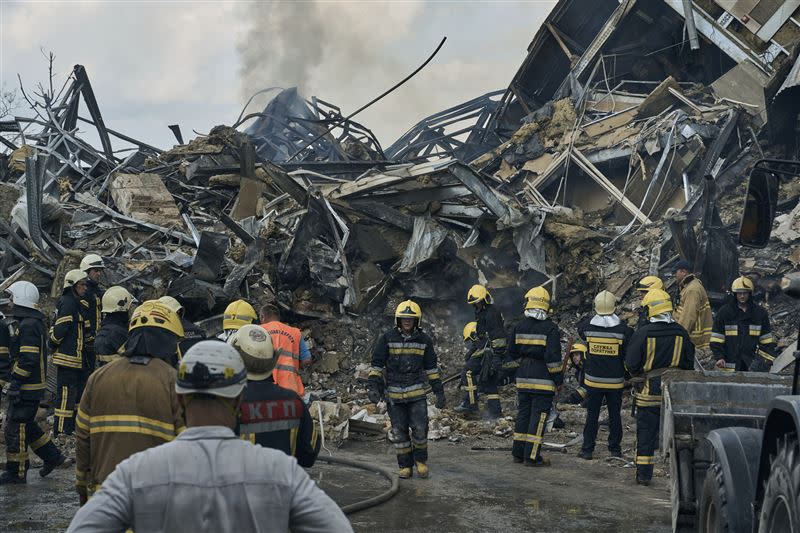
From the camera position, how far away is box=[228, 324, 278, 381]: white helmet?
4551 millimetres

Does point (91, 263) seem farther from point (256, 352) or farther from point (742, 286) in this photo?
point (742, 286)

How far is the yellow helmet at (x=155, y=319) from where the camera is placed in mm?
4926

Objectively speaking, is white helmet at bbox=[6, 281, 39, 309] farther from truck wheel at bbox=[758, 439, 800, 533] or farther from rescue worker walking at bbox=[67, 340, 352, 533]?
truck wheel at bbox=[758, 439, 800, 533]

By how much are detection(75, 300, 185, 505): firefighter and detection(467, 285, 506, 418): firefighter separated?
8.28 meters

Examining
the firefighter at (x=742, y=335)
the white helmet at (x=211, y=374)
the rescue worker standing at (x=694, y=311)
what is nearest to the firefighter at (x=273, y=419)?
the white helmet at (x=211, y=374)

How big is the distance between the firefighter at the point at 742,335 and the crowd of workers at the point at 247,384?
0.02 m

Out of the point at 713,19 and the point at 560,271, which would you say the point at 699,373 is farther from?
the point at 713,19

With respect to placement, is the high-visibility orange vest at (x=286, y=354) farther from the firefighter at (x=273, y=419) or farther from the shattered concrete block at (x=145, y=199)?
the shattered concrete block at (x=145, y=199)

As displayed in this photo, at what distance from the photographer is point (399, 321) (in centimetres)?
943

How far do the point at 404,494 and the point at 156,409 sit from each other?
4306mm

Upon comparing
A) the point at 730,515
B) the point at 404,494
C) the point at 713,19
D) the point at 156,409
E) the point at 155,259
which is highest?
the point at 713,19

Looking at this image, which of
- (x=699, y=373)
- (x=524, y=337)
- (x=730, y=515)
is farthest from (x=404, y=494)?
(x=730, y=515)

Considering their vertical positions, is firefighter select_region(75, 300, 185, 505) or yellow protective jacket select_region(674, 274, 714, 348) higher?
yellow protective jacket select_region(674, 274, 714, 348)

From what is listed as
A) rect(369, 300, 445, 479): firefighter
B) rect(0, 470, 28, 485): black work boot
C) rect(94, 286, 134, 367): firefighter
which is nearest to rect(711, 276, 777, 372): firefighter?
rect(369, 300, 445, 479): firefighter
